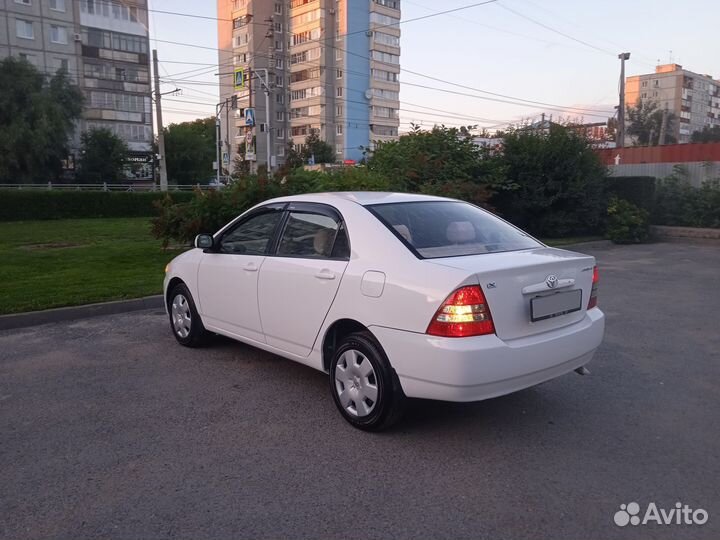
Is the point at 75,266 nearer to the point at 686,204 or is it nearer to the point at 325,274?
the point at 325,274

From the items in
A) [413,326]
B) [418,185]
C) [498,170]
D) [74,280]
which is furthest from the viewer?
[498,170]

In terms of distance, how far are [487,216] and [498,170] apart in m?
11.7

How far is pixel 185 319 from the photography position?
6.23 metres

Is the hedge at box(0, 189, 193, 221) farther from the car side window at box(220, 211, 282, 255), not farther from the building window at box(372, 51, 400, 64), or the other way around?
the building window at box(372, 51, 400, 64)

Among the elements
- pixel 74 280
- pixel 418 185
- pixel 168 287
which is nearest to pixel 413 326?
pixel 168 287

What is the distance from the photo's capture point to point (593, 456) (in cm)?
375

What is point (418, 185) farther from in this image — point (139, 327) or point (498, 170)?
point (139, 327)

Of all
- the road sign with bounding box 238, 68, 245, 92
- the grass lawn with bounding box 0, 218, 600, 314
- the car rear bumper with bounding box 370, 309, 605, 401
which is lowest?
the grass lawn with bounding box 0, 218, 600, 314

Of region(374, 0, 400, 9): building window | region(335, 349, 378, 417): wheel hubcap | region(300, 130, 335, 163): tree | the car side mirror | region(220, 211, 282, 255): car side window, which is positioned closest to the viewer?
region(335, 349, 378, 417): wheel hubcap

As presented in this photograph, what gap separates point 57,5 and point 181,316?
60587mm

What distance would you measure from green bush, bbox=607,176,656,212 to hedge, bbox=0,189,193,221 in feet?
49.5

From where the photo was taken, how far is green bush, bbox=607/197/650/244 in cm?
1755

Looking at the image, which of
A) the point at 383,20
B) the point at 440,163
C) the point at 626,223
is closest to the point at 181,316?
the point at 440,163

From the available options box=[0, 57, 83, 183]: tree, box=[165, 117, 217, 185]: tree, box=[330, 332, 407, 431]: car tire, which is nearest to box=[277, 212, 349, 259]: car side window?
box=[330, 332, 407, 431]: car tire
